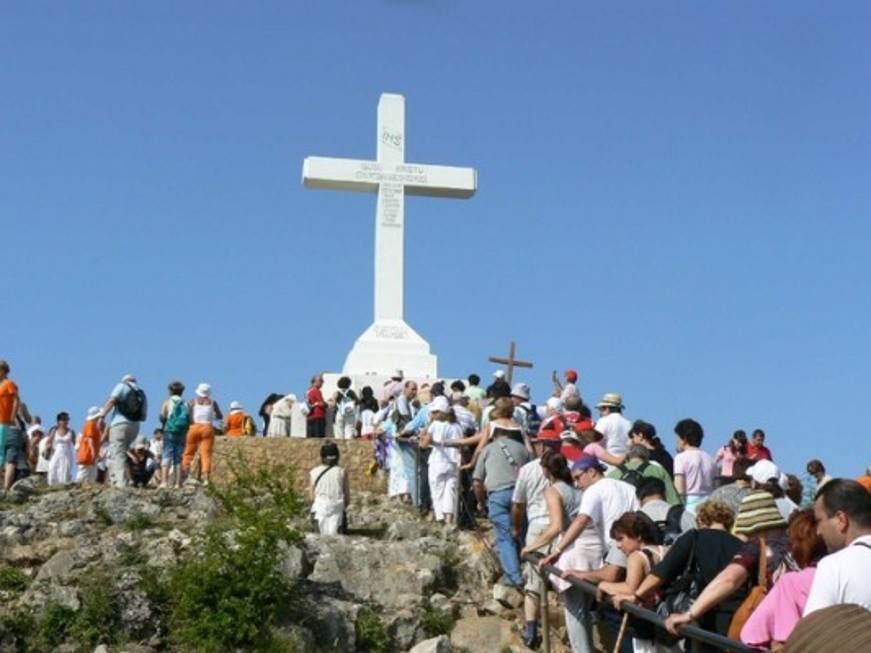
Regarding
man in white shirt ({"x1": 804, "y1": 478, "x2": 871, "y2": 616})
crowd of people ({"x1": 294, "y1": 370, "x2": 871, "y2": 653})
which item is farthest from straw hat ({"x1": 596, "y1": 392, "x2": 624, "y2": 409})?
man in white shirt ({"x1": 804, "y1": 478, "x2": 871, "y2": 616})

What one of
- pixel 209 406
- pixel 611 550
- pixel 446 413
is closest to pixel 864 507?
pixel 611 550

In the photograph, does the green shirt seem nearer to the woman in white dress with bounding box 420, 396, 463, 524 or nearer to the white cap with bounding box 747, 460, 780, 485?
the white cap with bounding box 747, 460, 780, 485

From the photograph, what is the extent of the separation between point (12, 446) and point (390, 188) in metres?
10.8

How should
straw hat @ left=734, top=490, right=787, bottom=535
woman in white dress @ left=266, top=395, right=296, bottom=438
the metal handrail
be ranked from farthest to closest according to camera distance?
woman in white dress @ left=266, top=395, right=296, bottom=438 → straw hat @ left=734, top=490, right=787, bottom=535 → the metal handrail

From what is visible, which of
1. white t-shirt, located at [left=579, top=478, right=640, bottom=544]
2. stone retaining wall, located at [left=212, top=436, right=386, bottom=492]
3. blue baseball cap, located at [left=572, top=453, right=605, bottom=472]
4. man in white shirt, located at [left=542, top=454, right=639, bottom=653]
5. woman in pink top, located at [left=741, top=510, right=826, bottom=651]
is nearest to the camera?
woman in pink top, located at [left=741, top=510, right=826, bottom=651]

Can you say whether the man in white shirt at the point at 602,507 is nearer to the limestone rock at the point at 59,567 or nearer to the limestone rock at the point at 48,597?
the limestone rock at the point at 48,597

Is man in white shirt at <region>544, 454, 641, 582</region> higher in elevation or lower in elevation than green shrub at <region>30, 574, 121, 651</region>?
higher

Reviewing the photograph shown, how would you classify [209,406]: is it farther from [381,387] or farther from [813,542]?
[813,542]

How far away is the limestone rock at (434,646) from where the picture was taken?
11555 millimetres

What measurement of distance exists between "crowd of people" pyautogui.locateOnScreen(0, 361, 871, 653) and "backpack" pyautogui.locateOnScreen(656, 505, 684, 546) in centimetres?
1

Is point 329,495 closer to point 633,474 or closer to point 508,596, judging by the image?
point 508,596

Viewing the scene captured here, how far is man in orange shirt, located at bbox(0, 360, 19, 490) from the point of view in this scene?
645 inches

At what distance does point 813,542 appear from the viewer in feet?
19.4

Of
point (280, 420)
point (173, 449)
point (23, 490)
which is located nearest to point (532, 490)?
point (23, 490)
